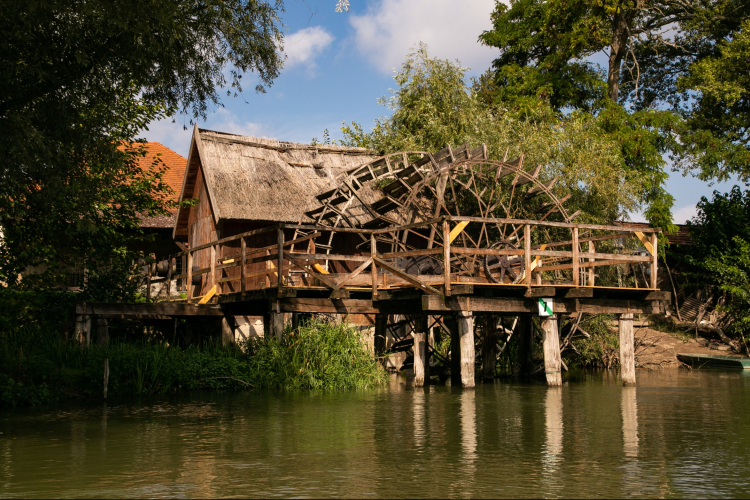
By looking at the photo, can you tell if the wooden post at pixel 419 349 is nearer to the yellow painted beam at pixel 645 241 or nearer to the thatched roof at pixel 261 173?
the yellow painted beam at pixel 645 241

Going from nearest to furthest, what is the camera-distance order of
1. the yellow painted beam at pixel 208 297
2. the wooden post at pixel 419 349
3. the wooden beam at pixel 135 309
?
the wooden beam at pixel 135 309 < the wooden post at pixel 419 349 < the yellow painted beam at pixel 208 297

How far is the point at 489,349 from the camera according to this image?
1906cm

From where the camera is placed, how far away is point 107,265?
63.1 ft

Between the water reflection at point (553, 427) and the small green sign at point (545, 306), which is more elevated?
the small green sign at point (545, 306)

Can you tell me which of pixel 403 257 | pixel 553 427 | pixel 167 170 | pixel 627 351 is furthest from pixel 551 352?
pixel 167 170

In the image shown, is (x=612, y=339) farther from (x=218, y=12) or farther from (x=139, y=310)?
(x=218, y=12)

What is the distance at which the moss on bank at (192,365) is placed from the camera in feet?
46.8

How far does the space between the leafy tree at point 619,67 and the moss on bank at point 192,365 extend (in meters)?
12.6

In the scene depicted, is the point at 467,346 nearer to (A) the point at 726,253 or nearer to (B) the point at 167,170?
(B) the point at 167,170

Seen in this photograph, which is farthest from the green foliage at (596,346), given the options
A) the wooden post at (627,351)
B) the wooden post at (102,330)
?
the wooden post at (102,330)

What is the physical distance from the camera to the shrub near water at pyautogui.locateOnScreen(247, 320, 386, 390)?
15.6 m

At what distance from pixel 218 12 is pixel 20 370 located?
698 cm

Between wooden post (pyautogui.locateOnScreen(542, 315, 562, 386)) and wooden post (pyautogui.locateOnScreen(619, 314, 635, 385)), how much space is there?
4.83 feet

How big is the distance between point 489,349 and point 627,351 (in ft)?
11.0
